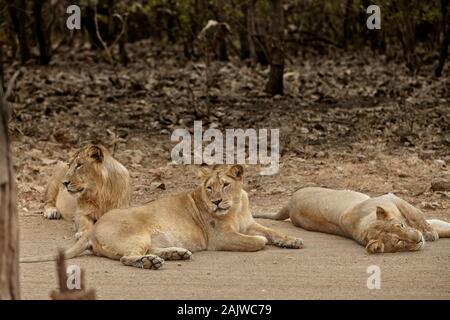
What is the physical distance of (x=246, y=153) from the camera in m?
10.2

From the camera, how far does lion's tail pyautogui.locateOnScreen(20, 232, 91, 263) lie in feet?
20.5

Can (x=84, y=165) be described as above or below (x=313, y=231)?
above

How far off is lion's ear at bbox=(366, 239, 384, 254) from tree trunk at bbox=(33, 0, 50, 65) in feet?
31.9

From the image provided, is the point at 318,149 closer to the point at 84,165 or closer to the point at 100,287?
the point at 84,165

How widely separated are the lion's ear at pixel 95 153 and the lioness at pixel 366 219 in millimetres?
1415

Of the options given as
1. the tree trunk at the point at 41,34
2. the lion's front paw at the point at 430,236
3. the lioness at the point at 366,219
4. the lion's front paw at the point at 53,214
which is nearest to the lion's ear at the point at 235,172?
the lioness at the point at 366,219

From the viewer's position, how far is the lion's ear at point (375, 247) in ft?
21.0

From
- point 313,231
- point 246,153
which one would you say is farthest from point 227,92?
point 313,231

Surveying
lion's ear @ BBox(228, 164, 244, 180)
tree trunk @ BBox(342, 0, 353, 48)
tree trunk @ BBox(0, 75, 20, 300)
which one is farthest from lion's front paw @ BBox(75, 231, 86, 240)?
tree trunk @ BBox(342, 0, 353, 48)

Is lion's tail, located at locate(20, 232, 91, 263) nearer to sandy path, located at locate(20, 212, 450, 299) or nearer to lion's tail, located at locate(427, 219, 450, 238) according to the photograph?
sandy path, located at locate(20, 212, 450, 299)

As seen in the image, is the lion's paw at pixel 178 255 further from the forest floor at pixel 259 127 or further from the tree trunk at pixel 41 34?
the tree trunk at pixel 41 34

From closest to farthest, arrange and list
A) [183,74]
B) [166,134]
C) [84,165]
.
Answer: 1. [84,165]
2. [166,134]
3. [183,74]

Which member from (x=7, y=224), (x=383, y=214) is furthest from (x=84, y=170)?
(x=7, y=224)

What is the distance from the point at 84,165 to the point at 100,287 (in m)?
1.71
